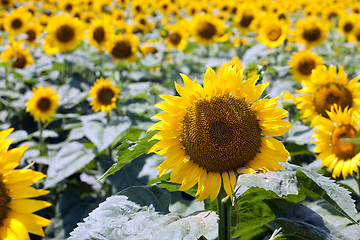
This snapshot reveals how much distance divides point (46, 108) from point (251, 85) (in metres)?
2.23

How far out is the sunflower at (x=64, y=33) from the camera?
4.18 meters

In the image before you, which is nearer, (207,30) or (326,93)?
(326,93)

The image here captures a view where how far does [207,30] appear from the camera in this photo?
4602mm

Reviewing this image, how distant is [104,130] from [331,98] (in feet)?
4.73

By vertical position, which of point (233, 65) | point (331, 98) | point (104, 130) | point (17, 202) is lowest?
point (104, 130)

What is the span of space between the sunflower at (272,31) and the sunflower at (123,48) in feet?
4.00

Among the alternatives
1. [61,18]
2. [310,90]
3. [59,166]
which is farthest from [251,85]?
[61,18]

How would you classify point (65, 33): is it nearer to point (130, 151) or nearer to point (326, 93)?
point (326, 93)

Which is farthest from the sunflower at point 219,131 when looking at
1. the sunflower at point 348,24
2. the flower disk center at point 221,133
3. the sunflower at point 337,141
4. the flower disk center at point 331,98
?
the sunflower at point 348,24

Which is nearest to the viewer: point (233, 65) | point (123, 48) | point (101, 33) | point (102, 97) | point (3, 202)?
point (3, 202)

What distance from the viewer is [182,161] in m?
1.34

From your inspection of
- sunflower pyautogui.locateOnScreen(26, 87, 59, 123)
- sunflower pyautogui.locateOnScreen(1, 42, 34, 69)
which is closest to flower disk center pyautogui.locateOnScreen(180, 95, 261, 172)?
sunflower pyautogui.locateOnScreen(26, 87, 59, 123)

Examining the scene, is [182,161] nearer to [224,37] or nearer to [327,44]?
[224,37]

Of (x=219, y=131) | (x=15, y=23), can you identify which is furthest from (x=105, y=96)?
(x=15, y=23)
